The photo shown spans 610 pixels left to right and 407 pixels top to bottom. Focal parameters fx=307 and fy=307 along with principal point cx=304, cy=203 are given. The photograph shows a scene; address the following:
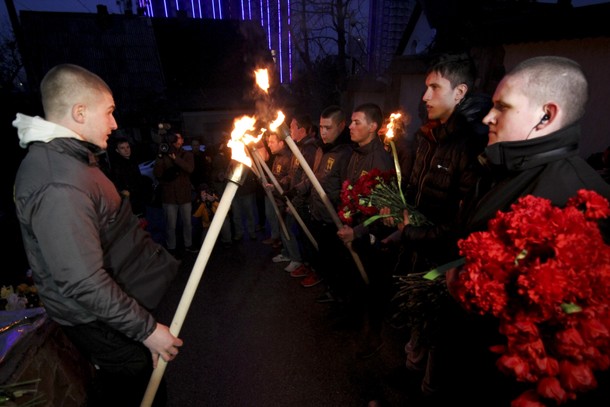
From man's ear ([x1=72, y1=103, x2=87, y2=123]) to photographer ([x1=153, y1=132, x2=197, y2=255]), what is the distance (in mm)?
4461

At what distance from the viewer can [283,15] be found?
65.7ft

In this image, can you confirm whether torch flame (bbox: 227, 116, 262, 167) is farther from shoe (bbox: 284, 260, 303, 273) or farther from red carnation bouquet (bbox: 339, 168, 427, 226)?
shoe (bbox: 284, 260, 303, 273)

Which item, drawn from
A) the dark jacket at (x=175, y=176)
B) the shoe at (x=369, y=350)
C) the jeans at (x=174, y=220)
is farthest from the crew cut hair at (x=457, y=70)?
the jeans at (x=174, y=220)

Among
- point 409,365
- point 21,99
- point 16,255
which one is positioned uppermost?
point 21,99

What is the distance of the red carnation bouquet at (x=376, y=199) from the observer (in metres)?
2.90

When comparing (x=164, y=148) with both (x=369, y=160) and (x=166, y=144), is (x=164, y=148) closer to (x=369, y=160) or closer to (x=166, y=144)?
(x=166, y=144)

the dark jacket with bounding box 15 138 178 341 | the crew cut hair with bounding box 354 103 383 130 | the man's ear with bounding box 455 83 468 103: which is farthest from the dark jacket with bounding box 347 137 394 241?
the dark jacket with bounding box 15 138 178 341

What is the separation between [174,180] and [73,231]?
199 inches

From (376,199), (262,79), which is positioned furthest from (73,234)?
(376,199)

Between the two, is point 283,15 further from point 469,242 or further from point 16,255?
point 469,242

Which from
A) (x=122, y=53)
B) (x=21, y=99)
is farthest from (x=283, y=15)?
(x=21, y=99)

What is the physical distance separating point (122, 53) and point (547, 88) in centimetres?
2519

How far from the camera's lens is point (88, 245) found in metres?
1.73

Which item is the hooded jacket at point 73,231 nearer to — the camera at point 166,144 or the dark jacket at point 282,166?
the dark jacket at point 282,166
